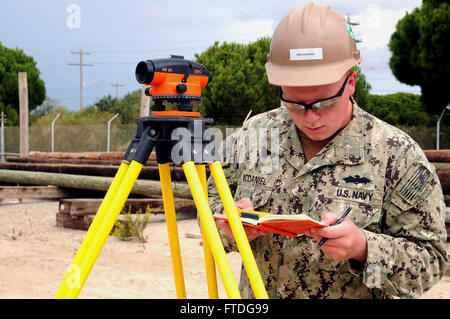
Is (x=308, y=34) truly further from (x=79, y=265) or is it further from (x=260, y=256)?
(x=79, y=265)

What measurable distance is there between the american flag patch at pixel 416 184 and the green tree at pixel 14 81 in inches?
1158

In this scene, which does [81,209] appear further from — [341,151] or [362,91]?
[362,91]

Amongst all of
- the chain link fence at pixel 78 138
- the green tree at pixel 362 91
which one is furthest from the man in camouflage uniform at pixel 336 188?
the green tree at pixel 362 91

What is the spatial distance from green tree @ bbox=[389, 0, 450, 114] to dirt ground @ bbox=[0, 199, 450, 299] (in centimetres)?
1238

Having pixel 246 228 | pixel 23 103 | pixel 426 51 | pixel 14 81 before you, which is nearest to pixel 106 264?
pixel 246 228

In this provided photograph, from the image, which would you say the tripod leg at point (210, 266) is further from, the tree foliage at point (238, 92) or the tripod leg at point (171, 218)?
the tree foliage at point (238, 92)

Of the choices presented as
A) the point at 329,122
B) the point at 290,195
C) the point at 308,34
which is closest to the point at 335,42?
the point at 308,34

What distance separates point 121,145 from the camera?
72.5ft

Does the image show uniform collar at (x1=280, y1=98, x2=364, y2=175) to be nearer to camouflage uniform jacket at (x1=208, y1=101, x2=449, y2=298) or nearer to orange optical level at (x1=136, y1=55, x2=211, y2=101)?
camouflage uniform jacket at (x1=208, y1=101, x2=449, y2=298)

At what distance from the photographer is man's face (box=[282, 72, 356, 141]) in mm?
1779

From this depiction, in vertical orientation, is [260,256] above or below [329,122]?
below

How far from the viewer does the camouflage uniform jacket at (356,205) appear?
1790mm

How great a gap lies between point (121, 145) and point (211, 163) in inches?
821

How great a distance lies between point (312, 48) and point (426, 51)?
17.4 m
